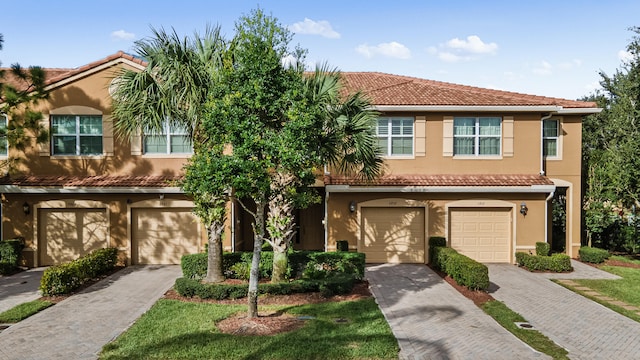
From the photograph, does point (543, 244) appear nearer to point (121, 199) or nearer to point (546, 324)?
point (546, 324)

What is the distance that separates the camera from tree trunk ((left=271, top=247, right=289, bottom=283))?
13070 millimetres

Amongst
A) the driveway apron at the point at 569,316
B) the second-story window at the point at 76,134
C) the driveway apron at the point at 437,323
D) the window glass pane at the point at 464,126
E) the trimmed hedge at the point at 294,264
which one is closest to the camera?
the driveway apron at the point at 437,323

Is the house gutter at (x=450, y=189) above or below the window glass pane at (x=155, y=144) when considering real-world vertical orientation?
below

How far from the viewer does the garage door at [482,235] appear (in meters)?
17.3

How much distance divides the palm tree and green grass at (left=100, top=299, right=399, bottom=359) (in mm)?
3070

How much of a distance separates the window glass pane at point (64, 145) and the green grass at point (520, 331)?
15.0m

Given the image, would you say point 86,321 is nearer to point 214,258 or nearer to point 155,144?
point 214,258

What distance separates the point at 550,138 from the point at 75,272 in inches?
687

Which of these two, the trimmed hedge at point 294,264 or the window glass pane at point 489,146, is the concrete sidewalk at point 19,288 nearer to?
the trimmed hedge at point 294,264

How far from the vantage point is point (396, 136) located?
17.4 m

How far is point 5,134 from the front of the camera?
47.5 feet

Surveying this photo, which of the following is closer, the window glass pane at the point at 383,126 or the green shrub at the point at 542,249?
the green shrub at the point at 542,249

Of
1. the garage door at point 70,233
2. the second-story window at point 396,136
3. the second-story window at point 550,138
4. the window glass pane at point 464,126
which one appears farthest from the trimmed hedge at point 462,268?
the garage door at point 70,233

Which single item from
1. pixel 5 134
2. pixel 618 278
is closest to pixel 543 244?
pixel 618 278
